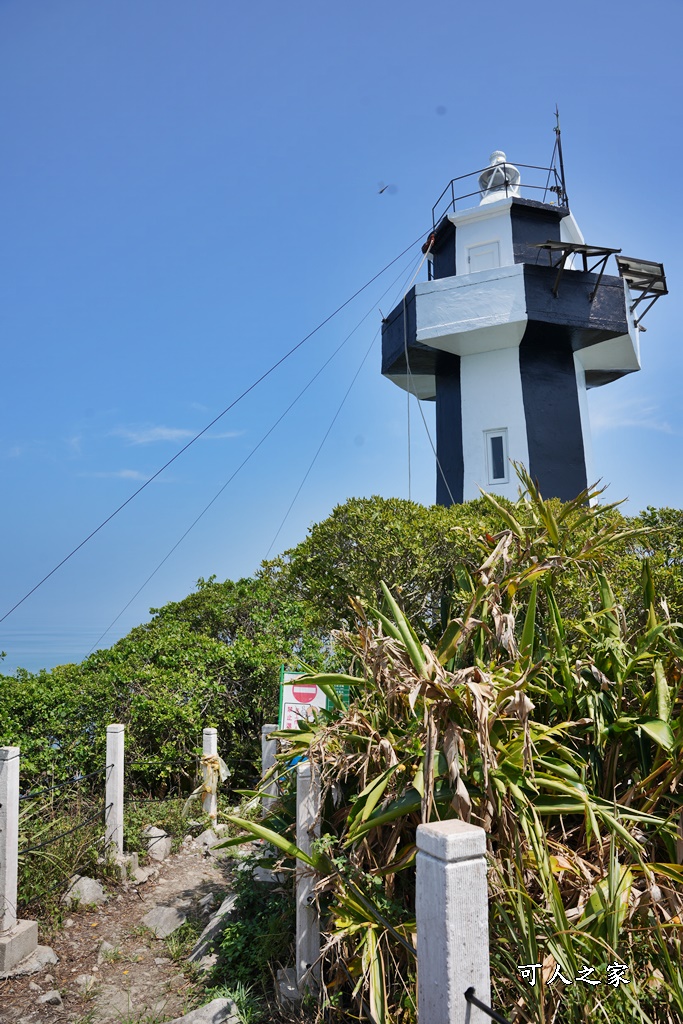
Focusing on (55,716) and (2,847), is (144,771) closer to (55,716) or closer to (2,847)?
(55,716)

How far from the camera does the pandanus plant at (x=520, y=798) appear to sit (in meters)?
3.16

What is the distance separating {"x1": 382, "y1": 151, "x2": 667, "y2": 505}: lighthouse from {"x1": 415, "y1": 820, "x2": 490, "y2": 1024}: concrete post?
12122mm

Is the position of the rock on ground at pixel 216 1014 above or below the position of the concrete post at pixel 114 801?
below

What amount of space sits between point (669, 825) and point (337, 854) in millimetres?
1751

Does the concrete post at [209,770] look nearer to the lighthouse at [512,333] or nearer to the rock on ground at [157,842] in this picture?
the rock on ground at [157,842]

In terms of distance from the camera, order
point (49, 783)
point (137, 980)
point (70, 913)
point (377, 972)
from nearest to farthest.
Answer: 1. point (377, 972)
2. point (137, 980)
3. point (70, 913)
4. point (49, 783)

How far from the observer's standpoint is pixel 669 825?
12.3 feet

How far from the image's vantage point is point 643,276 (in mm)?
17062

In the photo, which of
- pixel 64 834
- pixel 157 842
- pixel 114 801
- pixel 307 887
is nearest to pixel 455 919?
pixel 307 887

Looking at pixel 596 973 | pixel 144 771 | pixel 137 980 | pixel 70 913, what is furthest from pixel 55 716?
pixel 596 973

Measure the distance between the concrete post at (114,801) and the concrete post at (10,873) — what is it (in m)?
1.36

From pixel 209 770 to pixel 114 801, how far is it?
1.38 meters

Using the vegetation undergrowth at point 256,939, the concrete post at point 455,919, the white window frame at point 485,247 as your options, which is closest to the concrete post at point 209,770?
the vegetation undergrowth at point 256,939

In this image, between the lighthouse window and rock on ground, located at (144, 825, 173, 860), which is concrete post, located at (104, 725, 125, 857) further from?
the lighthouse window
